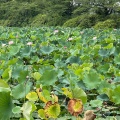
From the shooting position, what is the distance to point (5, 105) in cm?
125

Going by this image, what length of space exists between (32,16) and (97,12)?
287 inches

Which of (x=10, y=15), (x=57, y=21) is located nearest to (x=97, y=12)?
(x=57, y=21)

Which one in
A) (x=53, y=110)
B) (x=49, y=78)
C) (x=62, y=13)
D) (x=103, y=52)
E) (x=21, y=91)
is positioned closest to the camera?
(x=53, y=110)

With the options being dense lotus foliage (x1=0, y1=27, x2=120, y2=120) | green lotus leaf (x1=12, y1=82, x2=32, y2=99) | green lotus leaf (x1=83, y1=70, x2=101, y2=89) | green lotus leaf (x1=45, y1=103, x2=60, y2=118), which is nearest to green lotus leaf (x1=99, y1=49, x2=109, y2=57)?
dense lotus foliage (x1=0, y1=27, x2=120, y2=120)

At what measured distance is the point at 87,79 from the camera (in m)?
2.04

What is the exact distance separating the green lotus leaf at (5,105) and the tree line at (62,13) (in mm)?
12875

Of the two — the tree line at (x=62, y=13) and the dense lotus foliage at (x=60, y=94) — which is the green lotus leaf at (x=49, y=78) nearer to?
the dense lotus foliage at (x=60, y=94)

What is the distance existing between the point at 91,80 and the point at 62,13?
17.7 m

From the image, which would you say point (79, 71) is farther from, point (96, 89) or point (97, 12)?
point (97, 12)

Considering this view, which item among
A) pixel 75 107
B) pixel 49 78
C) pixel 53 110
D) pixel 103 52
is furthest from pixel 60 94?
pixel 103 52

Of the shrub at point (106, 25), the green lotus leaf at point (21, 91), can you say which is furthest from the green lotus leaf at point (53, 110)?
the shrub at point (106, 25)

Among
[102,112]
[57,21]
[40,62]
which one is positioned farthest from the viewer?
[57,21]

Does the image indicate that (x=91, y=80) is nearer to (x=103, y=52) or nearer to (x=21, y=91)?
(x=21, y=91)

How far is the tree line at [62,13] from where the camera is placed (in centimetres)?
1523
